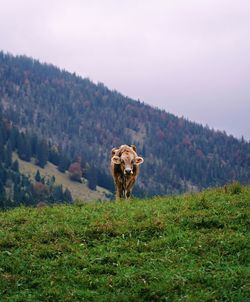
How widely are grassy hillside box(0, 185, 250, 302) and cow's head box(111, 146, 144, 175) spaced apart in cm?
684

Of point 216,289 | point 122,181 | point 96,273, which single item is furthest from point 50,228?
point 122,181

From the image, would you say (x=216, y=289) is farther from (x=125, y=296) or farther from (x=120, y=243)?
(x=120, y=243)

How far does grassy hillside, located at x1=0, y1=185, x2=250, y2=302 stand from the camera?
39.8 feet

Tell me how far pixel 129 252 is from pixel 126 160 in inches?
501

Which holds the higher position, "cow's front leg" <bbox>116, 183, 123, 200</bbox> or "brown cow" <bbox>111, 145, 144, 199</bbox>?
"brown cow" <bbox>111, 145, 144, 199</bbox>

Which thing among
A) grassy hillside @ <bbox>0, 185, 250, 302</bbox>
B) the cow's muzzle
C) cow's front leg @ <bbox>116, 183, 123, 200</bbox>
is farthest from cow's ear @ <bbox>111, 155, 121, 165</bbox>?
grassy hillside @ <bbox>0, 185, 250, 302</bbox>

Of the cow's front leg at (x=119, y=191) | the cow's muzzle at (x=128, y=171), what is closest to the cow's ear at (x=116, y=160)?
the cow's muzzle at (x=128, y=171)

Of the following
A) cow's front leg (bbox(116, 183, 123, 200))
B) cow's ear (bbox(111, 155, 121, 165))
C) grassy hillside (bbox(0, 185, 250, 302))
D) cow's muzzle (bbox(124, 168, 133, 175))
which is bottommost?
grassy hillside (bbox(0, 185, 250, 302))

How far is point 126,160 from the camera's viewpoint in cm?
2722

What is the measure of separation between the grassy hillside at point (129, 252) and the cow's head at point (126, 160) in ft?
22.5

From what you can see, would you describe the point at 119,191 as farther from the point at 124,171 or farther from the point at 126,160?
the point at 126,160

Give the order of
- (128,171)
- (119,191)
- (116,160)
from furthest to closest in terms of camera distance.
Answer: (116,160) < (119,191) < (128,171)

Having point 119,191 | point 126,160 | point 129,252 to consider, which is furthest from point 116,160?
point 129,252

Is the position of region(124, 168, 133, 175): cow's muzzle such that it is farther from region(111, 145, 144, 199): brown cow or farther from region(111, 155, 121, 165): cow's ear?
region(111, 155, 121, 165): cow's ear
